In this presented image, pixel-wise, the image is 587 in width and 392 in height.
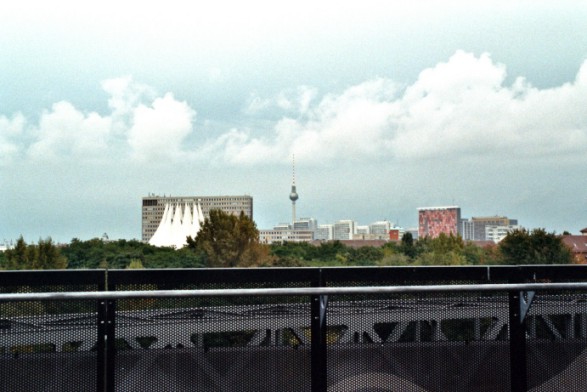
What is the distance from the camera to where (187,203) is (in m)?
180

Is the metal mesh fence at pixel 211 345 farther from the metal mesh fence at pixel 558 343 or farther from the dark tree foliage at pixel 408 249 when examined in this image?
the dark tree foliage at pixel 408 249

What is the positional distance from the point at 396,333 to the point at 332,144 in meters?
187

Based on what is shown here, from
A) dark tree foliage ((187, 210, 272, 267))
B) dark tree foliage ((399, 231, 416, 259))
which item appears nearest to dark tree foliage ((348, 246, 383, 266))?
dark tree foliage ((399, 231, 416, 259))

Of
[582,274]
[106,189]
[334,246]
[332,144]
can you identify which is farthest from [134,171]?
[582,274]

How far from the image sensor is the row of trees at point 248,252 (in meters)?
112

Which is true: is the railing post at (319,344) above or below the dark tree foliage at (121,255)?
above

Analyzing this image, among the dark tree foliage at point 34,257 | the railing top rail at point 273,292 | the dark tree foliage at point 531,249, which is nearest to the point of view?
the railing top rail at point 273,292

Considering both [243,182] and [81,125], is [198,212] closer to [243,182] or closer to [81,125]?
[243,182]

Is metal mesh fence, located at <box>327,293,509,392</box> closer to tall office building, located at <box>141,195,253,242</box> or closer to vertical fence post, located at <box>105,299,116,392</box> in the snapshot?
vertical fence post, located at <box>105,299,116,392</box>

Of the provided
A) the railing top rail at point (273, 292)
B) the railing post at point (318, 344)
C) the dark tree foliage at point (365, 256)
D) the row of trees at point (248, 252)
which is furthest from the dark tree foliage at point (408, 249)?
the railing post at point (318, 344)

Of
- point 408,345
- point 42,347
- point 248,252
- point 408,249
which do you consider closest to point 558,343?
Result: point 408,345

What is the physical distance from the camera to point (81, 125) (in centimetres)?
19612

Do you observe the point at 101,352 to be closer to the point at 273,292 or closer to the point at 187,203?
the point at 273,292

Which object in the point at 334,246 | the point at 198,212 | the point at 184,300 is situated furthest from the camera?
the point at 198,212
